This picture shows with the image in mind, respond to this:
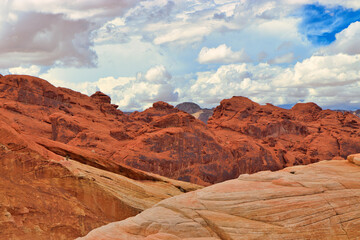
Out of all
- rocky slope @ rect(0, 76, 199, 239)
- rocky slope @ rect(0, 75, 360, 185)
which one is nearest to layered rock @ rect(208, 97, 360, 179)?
rocky slope @ rect(0, 75, 360, 185)

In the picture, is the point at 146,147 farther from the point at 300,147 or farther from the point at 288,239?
the point at 300,147

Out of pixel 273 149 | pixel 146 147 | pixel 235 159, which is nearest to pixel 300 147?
pixel 273 149

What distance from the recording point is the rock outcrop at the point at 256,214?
40.3ft

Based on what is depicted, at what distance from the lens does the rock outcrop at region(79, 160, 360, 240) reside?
12.3m

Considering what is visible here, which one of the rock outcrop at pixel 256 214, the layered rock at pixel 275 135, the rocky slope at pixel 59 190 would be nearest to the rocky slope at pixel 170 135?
the layered rock at pixel 275 135

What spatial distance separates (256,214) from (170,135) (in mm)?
26916

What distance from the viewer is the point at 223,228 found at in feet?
40.9

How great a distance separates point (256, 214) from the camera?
510 inches

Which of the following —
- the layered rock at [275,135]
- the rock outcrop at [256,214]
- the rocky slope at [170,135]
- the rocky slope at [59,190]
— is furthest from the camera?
the layered rock at [275,135]

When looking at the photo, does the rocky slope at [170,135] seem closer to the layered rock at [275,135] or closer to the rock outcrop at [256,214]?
the layered rock at [275,135]

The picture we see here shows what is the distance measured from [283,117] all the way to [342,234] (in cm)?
7338

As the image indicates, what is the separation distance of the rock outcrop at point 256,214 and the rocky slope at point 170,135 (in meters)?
10.5

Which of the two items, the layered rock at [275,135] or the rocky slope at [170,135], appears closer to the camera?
the rocky slope at [170,135]

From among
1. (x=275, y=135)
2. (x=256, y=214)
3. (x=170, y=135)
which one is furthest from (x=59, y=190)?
(x=275, y=135)
